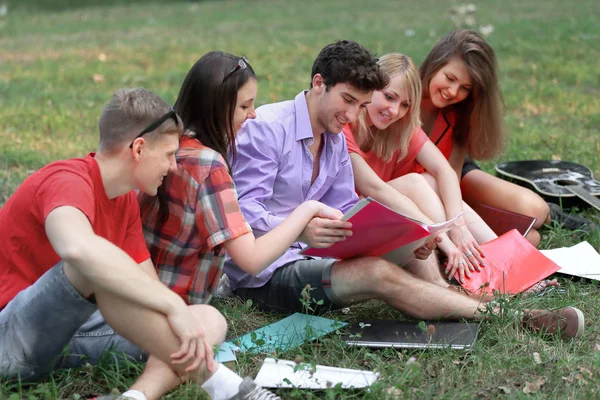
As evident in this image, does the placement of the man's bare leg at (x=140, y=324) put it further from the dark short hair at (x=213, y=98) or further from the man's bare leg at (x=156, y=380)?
the dark short hair at (x=213, y=98)

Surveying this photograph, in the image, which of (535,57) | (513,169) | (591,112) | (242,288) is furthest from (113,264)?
(535,57)

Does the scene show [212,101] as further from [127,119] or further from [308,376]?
[308,376]

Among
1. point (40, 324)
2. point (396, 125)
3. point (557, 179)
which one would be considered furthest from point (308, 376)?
point (557, 179)

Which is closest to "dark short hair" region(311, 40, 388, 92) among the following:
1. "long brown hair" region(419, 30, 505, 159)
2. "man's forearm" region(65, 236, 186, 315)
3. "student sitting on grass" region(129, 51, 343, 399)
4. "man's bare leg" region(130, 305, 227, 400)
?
"student sitting on grass" region(129, 51, 343, 399)

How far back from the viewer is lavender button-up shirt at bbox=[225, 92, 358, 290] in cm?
326

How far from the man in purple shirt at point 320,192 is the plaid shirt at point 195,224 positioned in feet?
0.98

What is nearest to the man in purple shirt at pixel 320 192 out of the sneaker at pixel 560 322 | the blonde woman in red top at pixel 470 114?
the sneaker at pixel 560 322

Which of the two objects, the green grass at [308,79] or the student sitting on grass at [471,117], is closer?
the green grass at [308,79]

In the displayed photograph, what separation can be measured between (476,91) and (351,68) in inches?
52.2

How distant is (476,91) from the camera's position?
433 cm

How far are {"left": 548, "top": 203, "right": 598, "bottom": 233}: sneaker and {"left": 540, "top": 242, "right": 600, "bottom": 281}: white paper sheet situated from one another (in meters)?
0.34

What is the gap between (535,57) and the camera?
8.85m

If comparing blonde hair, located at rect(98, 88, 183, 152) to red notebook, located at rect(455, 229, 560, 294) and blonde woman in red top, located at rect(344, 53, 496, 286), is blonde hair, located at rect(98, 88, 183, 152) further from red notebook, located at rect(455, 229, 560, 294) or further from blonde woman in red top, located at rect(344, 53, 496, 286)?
red notebook, located at rect(455, 229, 560, 294)

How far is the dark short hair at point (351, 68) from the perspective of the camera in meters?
3.24
